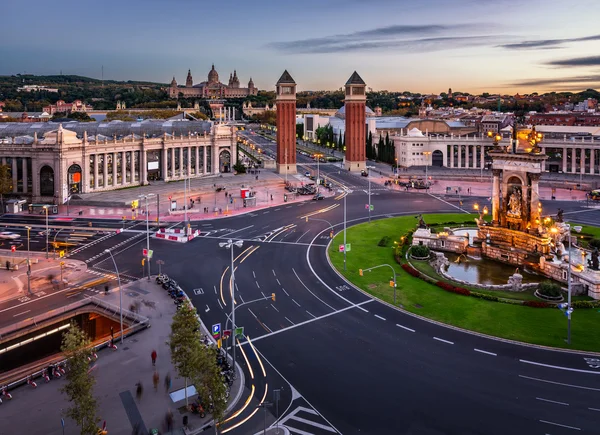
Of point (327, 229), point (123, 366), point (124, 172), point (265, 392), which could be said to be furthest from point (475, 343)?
point (124, 172)

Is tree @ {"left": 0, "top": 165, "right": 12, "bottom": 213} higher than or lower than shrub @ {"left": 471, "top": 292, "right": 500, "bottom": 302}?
higher

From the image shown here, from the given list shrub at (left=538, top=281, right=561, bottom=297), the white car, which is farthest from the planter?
the white car

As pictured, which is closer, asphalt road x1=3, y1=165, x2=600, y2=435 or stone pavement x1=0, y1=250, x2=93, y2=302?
asphalt road x1=3, y1=165, x2=600, y2=435

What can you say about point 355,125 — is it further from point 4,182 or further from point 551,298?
point 551,298

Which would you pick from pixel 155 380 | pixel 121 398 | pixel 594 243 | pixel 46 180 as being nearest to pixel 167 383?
pixel 155 380

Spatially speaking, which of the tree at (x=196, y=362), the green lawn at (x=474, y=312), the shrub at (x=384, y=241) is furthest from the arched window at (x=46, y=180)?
the tree at (x=196, y=362)

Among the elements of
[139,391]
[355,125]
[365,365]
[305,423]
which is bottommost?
[305,423]

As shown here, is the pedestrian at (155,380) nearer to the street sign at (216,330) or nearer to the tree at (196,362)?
the tree at (196,362)

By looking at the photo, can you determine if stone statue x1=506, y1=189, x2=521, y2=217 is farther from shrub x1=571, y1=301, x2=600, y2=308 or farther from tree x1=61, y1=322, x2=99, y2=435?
tree x1=61, y1=322, x2=99, y2=435
